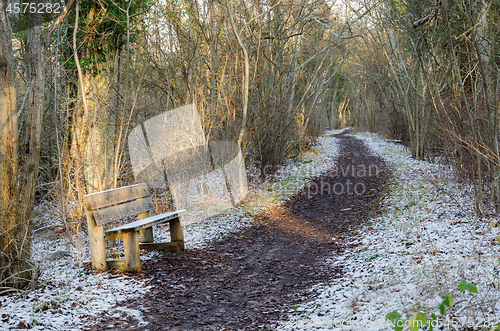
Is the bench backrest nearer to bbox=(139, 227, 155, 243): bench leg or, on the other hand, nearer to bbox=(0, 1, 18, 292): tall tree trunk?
bbox=(139, 227, 155, 243): bench leg

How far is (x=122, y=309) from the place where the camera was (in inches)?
162

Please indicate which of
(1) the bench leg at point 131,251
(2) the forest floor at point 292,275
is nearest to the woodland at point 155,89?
(2) the forest floor at point 292,275

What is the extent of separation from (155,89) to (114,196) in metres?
4.40

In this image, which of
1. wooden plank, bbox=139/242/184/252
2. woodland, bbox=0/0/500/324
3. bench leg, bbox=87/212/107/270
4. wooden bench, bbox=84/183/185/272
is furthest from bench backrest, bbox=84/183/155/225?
wooden plank, bbox=139/242/184/252

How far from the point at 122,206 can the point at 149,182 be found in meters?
3.58

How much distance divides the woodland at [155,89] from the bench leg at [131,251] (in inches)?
43.0

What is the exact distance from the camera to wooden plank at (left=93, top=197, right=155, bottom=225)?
16.5 ft

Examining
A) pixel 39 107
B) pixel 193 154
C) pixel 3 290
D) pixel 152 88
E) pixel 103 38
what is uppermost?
pixel 103 38

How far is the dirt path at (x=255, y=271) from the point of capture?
4.06m

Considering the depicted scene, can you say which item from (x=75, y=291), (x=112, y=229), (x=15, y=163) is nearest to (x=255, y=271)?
(x=112, y=229)

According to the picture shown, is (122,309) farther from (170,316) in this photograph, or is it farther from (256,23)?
(256,23)

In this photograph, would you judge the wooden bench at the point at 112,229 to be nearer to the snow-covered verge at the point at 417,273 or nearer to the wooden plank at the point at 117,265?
the wooden plank at the point at 117,265

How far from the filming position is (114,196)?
17.8 feet

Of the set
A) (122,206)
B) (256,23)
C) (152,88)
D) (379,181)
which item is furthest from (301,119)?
(122,206)
